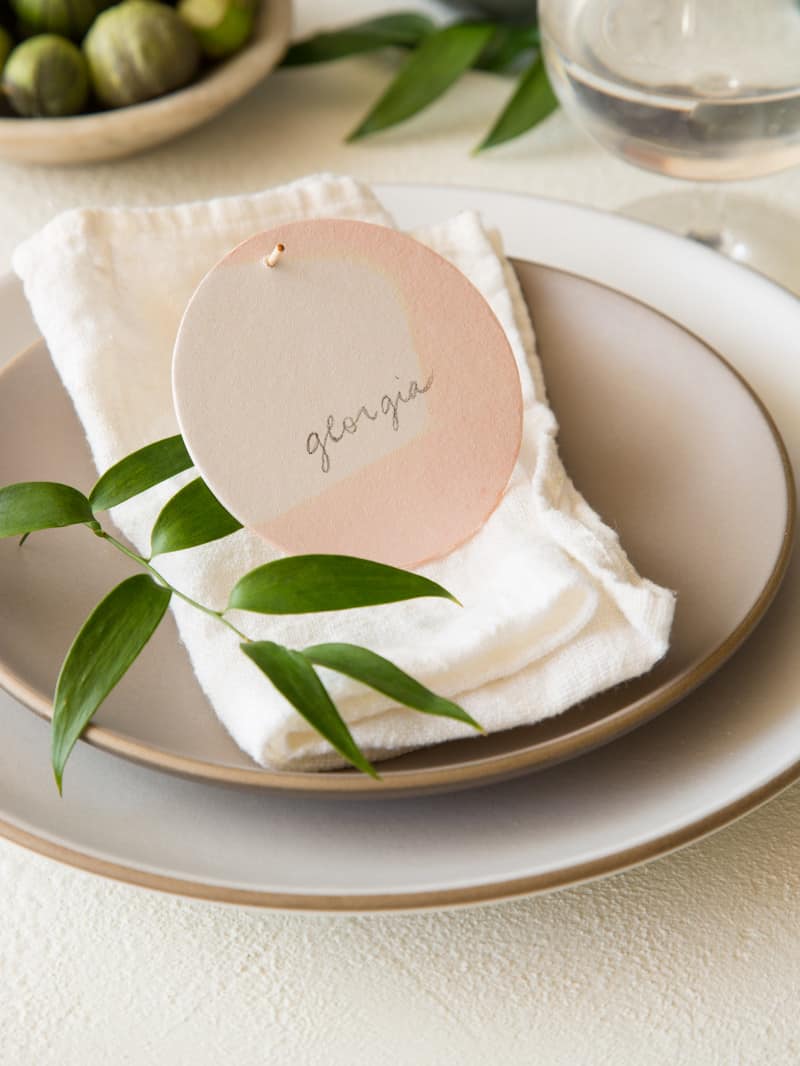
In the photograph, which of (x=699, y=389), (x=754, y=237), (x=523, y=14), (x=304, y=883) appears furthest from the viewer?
(x=523, y=14)

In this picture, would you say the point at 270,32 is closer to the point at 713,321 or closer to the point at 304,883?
the point at 713,321

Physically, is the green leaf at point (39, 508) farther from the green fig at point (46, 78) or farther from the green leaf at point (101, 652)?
the green fig at point (46, 78)

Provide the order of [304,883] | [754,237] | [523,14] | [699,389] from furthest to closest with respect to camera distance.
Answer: [523,14] → [754,237] → [699,389] → [304,883]

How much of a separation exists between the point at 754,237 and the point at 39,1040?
1.91ft

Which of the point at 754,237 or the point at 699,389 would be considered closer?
the point at 699,389

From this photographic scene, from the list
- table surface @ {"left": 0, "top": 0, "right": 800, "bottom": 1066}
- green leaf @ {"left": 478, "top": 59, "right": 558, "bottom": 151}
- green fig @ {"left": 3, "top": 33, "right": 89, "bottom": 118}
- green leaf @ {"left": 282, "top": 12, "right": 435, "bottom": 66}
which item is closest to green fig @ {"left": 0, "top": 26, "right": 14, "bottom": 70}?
green fig @ {"left": 3, "top": 33, "right": 89, "bottom": 118}

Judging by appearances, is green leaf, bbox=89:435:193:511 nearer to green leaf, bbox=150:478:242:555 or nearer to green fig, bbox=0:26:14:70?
green leaf, bbox=150:478:242:555

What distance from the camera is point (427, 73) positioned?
0.87m

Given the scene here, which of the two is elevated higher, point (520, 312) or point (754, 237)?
point (520, 312)

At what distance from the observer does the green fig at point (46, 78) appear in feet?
2.49

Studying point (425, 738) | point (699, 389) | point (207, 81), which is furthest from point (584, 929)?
point (207, 81)

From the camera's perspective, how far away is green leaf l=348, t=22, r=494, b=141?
85 cm

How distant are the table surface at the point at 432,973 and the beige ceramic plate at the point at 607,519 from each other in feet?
0.23

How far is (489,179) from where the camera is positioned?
32.5 inches
